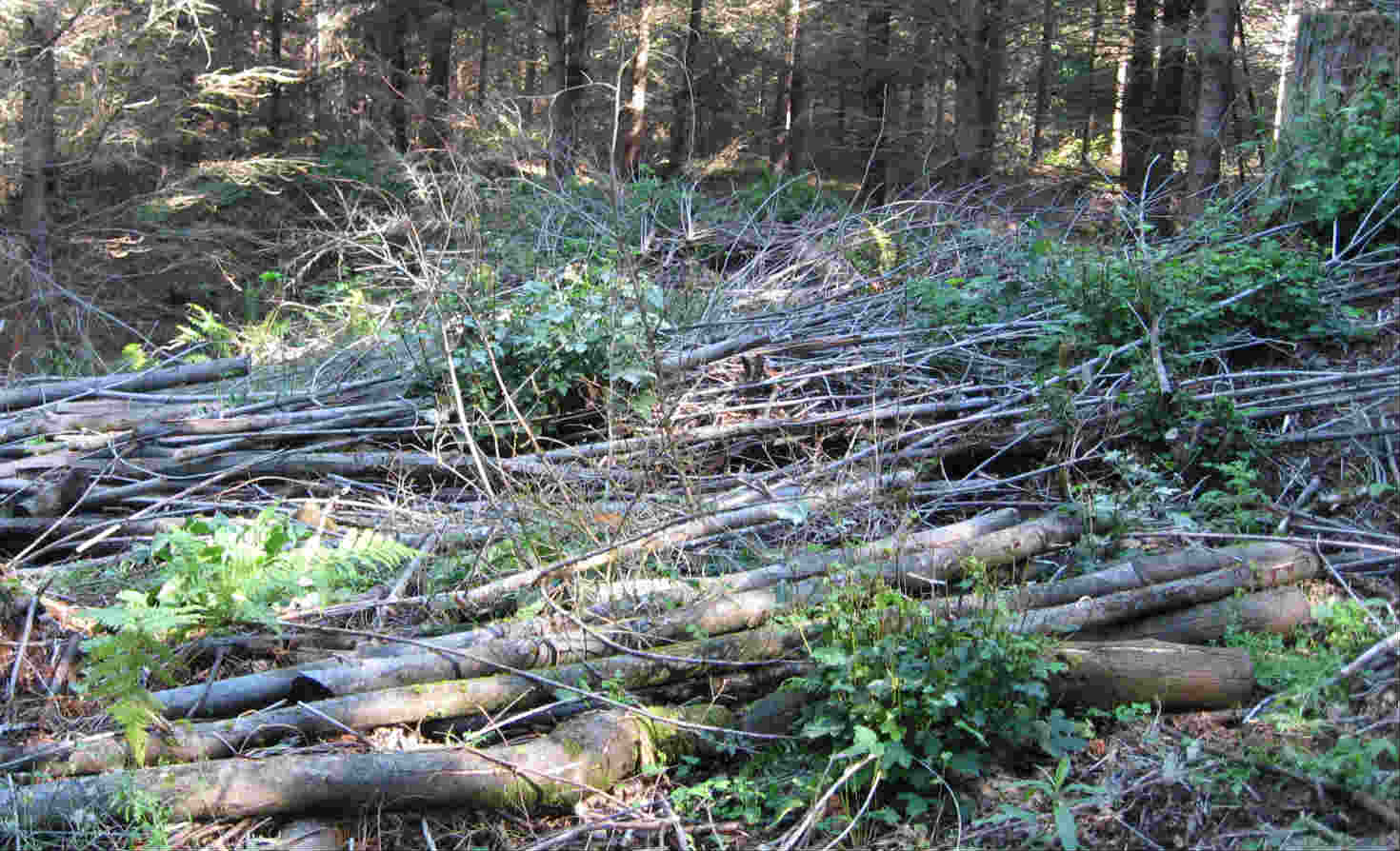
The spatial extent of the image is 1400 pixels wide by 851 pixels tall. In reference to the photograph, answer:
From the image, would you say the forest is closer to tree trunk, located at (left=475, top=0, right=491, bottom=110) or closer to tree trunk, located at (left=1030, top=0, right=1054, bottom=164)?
tree trunk, located at (left=1030, top=0, right=1054, bottom=164)

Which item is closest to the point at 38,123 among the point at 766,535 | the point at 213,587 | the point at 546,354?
→ the point at 546,354

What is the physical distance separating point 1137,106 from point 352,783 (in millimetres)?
14735

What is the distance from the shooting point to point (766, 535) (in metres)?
5.11

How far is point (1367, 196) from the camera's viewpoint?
651 cm

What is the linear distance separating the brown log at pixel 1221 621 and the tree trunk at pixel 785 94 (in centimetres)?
1191

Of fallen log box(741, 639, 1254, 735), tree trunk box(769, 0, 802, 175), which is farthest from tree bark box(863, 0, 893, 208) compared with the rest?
fallen log box(741, 639, 1254, 735)

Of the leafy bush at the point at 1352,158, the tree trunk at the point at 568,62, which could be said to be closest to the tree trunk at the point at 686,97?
the tree trunk at the point at 568,62

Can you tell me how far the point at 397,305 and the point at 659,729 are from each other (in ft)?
13.3

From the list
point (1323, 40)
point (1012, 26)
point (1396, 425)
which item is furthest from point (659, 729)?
point (1012, 26)

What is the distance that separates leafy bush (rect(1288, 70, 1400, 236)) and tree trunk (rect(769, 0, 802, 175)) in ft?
29.1

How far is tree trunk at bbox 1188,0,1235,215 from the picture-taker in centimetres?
1020

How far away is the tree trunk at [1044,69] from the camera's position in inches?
592

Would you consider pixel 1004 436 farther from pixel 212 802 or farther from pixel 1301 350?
pixel 212 802

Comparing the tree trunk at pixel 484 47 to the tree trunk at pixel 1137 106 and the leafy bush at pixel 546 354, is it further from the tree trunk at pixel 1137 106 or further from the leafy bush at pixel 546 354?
the leafy bush at pixel 546 354
